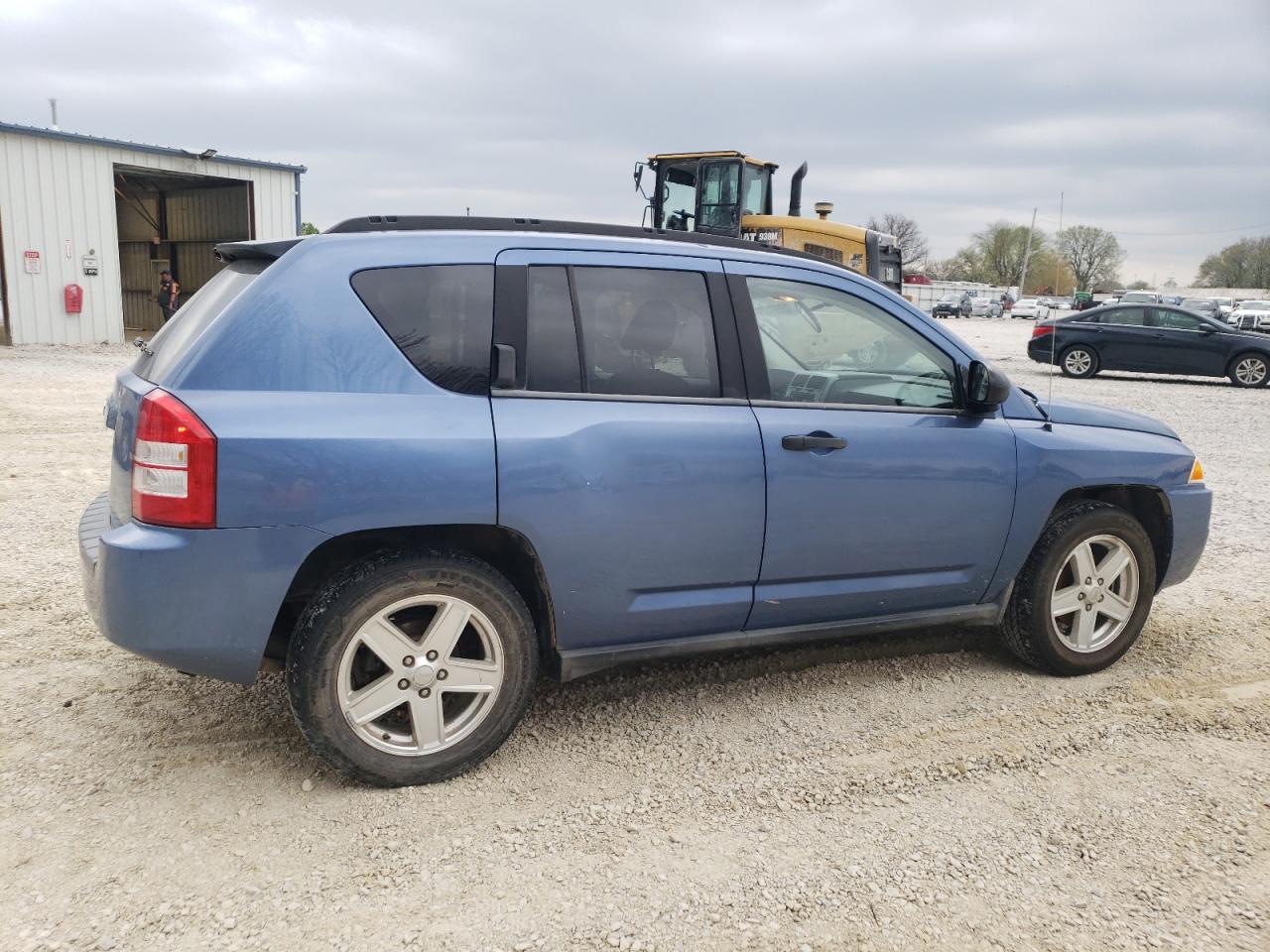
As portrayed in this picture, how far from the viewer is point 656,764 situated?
11.2ft

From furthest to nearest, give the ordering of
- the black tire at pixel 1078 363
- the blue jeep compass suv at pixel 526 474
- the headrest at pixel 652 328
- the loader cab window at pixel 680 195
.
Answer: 1. the black tire at pixel 1078 363
2. the loader cab window at pixel 680 195
3. the headrest at pixel 652 328
4. the blue jeep compass suv at pixel 526 474

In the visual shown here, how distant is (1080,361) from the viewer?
754 inches

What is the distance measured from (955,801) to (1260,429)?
11.7m

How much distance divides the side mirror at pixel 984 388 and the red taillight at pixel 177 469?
9.11ft

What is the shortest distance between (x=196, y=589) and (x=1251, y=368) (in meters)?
20.3

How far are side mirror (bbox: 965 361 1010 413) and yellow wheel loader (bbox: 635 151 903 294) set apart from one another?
1155cm

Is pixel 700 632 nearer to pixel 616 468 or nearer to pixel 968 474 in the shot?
pixel 616 468

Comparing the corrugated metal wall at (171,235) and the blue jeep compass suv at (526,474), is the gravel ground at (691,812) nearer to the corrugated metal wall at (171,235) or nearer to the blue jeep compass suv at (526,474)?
the blue jeep compass suv at (526,474)

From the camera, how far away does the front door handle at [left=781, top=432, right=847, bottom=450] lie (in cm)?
353

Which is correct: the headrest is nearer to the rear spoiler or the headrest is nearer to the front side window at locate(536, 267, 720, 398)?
the front side window at locate(536, 267, 720, 398)

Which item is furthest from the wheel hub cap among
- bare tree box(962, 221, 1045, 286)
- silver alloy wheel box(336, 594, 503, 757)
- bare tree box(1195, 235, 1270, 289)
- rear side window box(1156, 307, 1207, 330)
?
bare tree box(1195, 235, 1270, 289)

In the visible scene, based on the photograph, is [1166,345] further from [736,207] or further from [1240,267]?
[1240,267]

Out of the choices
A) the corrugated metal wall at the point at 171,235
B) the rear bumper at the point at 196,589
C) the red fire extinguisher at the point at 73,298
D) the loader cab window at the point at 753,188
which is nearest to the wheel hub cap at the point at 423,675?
the rear bumper at the point at 196,589

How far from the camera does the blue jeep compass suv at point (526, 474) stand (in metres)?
2.91
